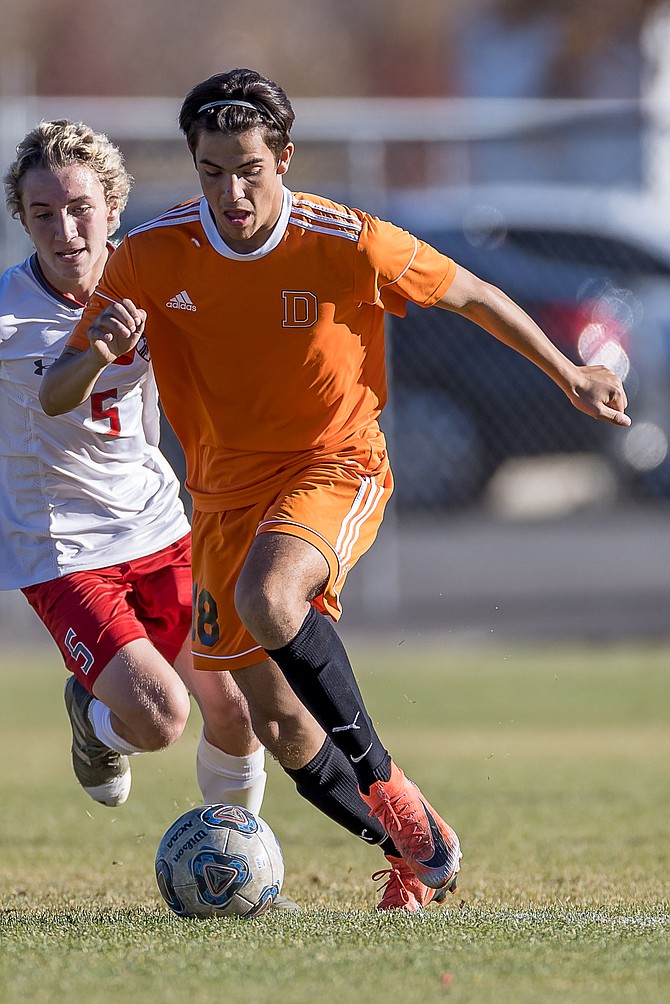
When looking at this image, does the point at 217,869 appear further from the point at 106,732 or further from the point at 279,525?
the point at 279,525

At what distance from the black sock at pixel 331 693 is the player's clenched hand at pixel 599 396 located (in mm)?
940

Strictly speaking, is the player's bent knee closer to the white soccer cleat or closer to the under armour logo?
the white soccer cleat

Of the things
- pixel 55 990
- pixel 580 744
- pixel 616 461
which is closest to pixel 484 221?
pixel 616 461

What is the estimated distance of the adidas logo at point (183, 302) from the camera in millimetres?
4105

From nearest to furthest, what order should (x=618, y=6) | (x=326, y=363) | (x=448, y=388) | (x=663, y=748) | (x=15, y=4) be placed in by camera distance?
1. (x=326, y=363)
2. (x=663, y=748)
3. (x=448, y=388)
4. (x=618, y=6)
5. (x=15, y=4)

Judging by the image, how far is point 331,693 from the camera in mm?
3949

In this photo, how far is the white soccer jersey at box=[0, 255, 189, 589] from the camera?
452 centimetres

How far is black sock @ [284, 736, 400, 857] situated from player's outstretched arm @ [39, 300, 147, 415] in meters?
1.13

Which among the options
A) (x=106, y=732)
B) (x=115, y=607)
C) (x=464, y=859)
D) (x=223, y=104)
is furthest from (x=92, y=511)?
(x=464, y=859)

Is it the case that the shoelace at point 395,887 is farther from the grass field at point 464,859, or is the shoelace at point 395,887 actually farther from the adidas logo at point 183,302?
the adidas logo at point 183,302

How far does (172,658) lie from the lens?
479 cm

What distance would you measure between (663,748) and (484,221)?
16.5ft

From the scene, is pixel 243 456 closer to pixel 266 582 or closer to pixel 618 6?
pixel 266 582

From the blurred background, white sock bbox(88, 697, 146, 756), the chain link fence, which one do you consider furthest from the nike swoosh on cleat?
the chain link fence
